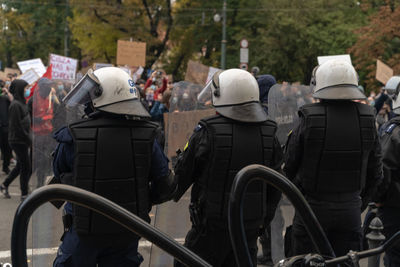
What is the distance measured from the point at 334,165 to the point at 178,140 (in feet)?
5.94

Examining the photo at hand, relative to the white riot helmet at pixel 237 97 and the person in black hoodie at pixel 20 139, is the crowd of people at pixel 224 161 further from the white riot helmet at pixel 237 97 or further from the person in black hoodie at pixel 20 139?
the person in black hoodie at pixel 20 139

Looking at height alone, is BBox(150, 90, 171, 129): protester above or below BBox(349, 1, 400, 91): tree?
below

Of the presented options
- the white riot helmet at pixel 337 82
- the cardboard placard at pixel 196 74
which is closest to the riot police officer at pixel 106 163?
the white riot helmet at pixel 337 82

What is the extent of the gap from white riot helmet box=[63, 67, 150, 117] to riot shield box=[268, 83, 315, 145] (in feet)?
6.91

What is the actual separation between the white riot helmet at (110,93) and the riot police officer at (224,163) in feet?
1.57

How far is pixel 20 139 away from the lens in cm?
866

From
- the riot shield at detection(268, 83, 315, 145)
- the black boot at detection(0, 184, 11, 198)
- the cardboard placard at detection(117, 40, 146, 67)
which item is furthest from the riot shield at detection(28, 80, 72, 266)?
the cardboard placard at detection(117, 40, 146, 67)

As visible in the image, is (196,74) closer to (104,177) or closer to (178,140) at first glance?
(178,140)

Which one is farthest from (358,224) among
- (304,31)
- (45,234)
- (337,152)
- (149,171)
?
(304,31)

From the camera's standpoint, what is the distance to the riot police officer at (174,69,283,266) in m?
3.41

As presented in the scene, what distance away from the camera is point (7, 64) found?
170ft

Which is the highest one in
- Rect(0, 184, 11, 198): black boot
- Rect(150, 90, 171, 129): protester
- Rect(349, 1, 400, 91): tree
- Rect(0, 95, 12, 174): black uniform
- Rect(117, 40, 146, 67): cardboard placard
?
Rect(349, 1, 400, 91): tree

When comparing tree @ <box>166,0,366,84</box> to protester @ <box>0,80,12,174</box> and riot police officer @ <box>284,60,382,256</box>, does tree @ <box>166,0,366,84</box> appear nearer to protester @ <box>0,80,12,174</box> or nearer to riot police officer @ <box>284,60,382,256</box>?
protester @ <box>0,80,12,174</box>

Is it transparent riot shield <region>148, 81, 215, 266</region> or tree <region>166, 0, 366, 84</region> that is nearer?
transparent riot shield <region>148, 81, 215, 266</region>
